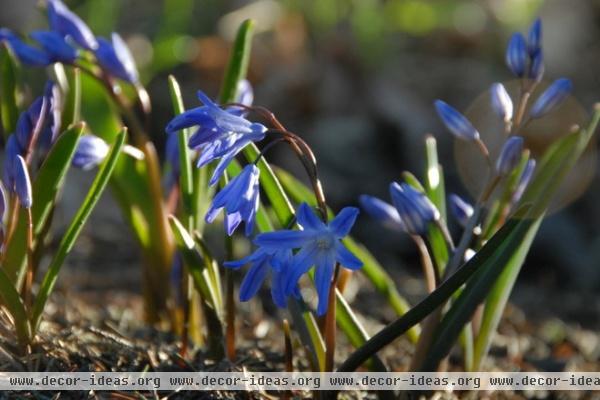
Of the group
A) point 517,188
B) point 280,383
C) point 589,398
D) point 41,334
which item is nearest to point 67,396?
point 41,334

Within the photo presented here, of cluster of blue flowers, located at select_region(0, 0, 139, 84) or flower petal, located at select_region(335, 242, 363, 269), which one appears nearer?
flower petal, located at select_region(335, 242, 363, 269)

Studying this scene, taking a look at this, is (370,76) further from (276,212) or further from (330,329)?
(330,329)

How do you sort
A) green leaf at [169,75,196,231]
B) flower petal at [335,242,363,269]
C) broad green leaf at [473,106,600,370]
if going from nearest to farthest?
flower petal at [335,242,363,269] → broad green leaf at [473,106,600,370] → green leaf at [169,75,196,231]

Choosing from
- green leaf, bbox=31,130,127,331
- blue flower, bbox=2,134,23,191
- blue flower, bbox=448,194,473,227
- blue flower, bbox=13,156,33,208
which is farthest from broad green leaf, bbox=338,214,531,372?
blue flower, bbox=2,134,23,191

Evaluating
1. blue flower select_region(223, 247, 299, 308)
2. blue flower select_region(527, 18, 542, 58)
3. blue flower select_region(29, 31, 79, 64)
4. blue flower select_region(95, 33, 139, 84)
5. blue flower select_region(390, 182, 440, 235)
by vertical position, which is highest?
blue flower select_region(527, 18, 542, 58)

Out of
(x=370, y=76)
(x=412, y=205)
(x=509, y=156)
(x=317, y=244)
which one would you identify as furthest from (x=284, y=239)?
(x=370, y=76)

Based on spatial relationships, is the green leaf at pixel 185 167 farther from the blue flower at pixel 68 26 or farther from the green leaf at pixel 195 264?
the blue flower at pixel 68 26

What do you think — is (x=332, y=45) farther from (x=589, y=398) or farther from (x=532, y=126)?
(x=589, y=398)

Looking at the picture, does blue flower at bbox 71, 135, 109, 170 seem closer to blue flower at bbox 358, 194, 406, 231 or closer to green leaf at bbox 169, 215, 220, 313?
green leaf at bbox 169, 215, 220, 313
